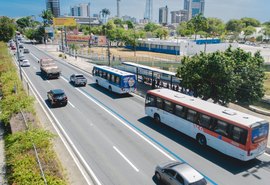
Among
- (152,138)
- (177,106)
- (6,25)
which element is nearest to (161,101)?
(177,106)

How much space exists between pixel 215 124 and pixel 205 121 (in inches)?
36.2

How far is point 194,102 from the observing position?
68.1 feet

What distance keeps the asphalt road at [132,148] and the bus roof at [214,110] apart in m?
3.03

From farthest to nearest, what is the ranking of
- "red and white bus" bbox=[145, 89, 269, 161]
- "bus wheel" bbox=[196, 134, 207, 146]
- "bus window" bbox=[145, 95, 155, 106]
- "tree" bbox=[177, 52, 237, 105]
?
"tree" bbox=[177, 52, 237, 105], "bus window" bbox=[145, 95, 155, 106], "bus wheel" bbox=[196, 134, 207, 146], "red and white bus" bbox=[145, 89, 269, 161]

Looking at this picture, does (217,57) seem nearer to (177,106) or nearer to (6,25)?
(177,106)

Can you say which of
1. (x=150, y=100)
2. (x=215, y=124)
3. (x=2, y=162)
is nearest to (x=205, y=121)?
(x=215, y=124)

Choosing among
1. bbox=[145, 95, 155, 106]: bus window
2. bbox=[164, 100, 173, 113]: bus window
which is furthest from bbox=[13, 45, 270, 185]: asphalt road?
bbox=[164, 100, 173, 113]: bus window

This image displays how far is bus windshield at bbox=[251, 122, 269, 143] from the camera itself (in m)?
16.0

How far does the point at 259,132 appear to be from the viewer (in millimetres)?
16375

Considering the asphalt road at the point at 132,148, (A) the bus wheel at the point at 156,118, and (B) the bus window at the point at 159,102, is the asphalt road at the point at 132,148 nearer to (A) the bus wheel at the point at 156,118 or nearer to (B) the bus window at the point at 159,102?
(A) the bus wheel at the point at 156,118

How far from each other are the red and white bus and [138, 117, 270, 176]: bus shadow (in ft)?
1.96

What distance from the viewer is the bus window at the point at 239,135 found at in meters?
16.1

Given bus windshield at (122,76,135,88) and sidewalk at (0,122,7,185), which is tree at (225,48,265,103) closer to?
bus windshield at (122,76,135,88)

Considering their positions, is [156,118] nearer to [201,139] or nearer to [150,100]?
[150,100]
